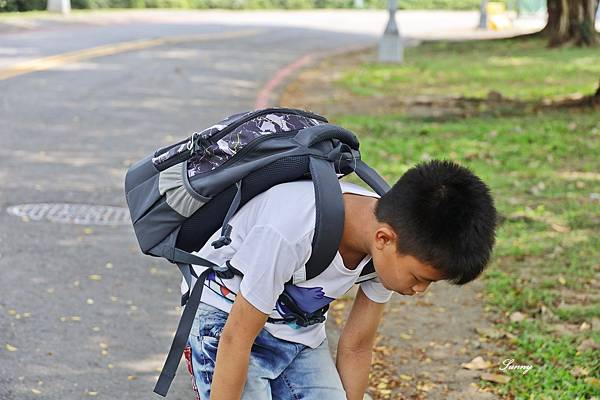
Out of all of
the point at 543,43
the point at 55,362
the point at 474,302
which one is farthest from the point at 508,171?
the point at 543,43

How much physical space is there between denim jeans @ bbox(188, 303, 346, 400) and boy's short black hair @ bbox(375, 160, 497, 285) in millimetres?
571

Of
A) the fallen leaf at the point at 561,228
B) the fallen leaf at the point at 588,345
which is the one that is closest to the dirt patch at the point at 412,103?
the fallen leaf at the point at 561,228

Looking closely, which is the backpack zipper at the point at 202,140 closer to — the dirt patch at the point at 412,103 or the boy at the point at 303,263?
the boy at the point at 303,263

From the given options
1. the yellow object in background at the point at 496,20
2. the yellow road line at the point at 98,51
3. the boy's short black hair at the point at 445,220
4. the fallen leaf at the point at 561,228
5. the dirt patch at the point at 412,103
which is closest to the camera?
the boy's short black hair at the point at 445,220

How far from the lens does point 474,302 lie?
5.88m

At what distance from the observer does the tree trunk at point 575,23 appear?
2292 centimetres

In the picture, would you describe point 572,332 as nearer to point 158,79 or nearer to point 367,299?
point 367,299

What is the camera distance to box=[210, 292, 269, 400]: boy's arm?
2742 millimetres

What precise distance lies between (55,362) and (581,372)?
2.44 m

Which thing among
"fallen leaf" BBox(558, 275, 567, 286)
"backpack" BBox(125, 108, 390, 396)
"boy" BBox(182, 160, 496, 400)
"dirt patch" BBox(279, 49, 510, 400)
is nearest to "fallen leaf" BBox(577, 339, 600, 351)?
"dirt patch" BBox(279, 49, 510, 400)

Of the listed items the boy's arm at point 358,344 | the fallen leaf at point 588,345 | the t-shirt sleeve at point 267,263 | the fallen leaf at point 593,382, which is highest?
the t-shirt sleeve at point 267,263

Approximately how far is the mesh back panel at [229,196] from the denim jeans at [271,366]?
0.69 ft

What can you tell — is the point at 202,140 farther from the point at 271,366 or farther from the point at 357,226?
the point at 271,366

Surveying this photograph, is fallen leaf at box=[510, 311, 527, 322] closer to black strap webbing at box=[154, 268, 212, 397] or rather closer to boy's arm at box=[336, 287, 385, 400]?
boy's arm at box=[336, 287, 385, 400]
